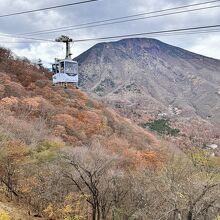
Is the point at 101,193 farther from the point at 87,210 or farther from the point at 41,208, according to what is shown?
the point at 41,208

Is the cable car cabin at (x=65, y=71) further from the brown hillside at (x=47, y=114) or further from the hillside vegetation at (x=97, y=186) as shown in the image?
the brown hillside at (x=47, y=114)

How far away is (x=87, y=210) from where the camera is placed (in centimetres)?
3850

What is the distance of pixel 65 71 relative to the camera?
3791cm

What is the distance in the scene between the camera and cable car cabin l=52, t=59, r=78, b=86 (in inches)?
1487

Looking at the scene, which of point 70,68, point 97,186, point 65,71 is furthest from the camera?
point 70,68

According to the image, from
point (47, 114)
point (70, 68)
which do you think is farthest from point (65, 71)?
point (47, 114)

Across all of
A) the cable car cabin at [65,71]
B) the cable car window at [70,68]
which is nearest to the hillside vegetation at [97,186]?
the cable car cabin at [65,71]

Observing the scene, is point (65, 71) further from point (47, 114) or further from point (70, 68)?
point (47, 114)

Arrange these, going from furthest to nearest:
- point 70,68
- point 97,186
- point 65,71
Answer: point 70,68, point 65,71, point 97,186

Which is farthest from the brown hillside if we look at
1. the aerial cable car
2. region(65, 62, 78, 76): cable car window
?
region(65, 62, 78, 76): cable car window

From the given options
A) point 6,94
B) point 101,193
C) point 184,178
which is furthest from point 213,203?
point 6,94

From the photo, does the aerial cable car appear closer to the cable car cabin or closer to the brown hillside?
the cable car cabin

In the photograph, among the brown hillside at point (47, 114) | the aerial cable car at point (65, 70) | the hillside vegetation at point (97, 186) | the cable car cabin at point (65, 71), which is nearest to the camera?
the hillside vegetation at point (97, 186)

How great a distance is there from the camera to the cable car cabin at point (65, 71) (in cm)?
3777
